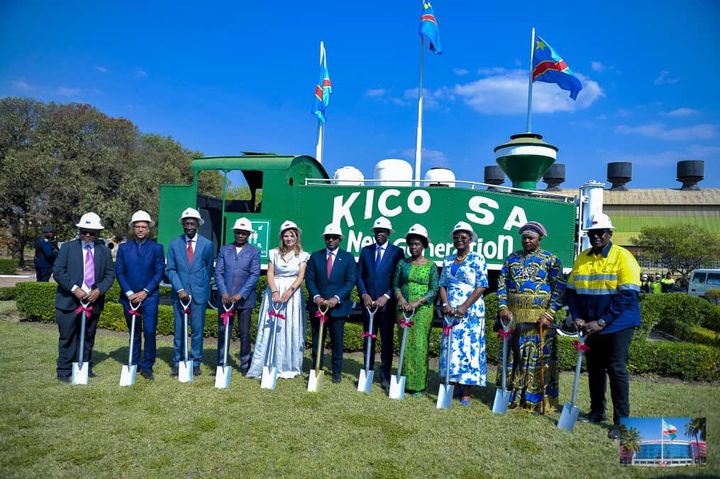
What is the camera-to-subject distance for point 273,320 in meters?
5.93

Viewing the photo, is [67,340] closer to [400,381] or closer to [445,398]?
[400,381]

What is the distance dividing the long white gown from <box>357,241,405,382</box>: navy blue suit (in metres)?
0.85

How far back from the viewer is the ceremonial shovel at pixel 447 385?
5.09m

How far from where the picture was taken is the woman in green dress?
5.44m

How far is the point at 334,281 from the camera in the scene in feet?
19.1

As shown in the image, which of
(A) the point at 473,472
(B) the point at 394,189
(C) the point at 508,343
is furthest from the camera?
(B) the point at 394,189

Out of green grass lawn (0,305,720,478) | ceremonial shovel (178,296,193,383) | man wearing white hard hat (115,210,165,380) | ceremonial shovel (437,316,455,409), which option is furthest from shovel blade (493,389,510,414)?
man wearing white hard hat (115,210,165,380)

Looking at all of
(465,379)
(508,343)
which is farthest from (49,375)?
(508,343)

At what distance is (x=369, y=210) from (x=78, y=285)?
4812 mm

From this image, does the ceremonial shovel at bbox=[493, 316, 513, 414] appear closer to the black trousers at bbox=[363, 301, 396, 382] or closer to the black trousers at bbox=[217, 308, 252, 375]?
the black trousers at bbox=[363, 301, 396, 382]

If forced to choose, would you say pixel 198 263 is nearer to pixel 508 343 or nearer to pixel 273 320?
pixel 273 320

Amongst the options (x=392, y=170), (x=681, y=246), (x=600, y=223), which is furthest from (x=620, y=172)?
(x=600, y=223)

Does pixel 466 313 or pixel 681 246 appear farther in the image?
pixel 681 246

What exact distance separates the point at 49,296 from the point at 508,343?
8.94m
